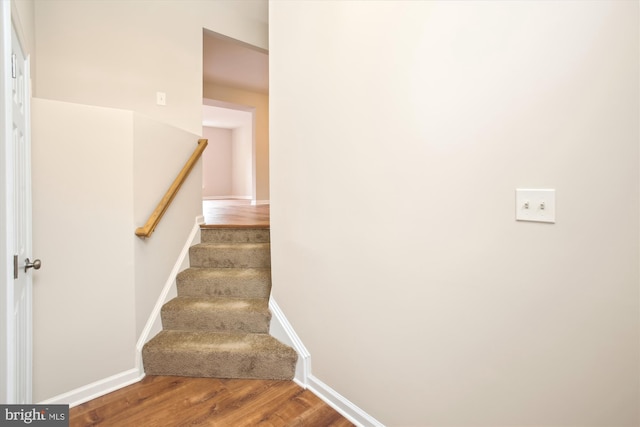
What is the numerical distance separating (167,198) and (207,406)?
1364 mm

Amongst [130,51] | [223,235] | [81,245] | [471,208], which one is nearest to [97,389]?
[81,245]

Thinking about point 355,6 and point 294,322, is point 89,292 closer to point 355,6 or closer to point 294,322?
point 294,322

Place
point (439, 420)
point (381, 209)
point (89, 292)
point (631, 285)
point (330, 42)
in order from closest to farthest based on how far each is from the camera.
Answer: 1. point (631, 285)
2. point (439, 420)
3. point (381, 209)
4. point (330, 42)
5. point (89, 292)

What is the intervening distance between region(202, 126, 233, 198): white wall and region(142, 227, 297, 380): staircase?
7.51 meters

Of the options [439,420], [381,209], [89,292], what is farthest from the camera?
[89,292]

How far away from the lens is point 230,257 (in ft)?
8.68

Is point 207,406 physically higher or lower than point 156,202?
lower

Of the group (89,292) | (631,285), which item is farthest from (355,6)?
(89,292)

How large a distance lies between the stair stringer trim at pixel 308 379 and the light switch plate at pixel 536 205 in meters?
1.17

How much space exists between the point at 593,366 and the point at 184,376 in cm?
207

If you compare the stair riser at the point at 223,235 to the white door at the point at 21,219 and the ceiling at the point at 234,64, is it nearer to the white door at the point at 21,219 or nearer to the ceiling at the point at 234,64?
the white door at the point at 21,219

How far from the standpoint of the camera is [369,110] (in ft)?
4.68

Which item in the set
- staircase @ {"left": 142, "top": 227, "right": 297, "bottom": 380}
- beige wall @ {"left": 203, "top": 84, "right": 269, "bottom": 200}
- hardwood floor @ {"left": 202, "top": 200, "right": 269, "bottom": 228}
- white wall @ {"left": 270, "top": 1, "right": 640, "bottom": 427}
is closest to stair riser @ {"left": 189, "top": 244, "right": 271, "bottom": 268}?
staircase @ {"left": 142, "top": 227, "right": 297, "bottom": 380}

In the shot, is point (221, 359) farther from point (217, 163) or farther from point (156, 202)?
point (217, 163)
